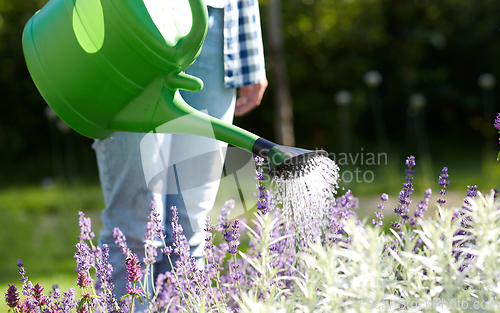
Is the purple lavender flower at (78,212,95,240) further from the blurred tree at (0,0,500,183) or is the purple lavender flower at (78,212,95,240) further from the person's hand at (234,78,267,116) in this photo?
the blurred tree at (0,0,500,183)

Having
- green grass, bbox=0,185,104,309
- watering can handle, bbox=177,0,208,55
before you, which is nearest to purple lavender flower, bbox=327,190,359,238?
watering can handle, bbox=177,0,208,55

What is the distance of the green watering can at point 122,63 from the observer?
36.8 inches

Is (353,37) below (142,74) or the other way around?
the other way around

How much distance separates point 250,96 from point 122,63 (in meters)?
0.79

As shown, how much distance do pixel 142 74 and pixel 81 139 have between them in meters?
11.2

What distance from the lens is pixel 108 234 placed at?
55.9 inches

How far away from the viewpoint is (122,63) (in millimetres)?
968

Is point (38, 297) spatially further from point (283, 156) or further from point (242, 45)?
point (242, 45)

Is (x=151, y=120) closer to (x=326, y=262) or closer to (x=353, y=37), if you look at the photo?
(x=326, y=262)

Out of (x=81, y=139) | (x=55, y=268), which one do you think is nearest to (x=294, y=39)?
(x=81, y=139)

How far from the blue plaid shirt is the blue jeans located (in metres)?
0.03

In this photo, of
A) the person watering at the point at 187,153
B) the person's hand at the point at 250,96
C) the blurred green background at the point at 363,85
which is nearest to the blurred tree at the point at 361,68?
the blurred green background at the point at 363,85

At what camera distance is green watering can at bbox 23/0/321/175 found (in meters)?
0.94

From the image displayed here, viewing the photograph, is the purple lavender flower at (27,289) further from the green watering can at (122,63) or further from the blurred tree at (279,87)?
the blurred tree at (279,87)
